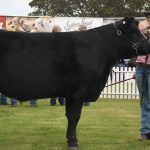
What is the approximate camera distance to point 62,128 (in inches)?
384

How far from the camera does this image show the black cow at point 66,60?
7070 millimetres

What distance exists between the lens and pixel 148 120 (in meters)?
8.49

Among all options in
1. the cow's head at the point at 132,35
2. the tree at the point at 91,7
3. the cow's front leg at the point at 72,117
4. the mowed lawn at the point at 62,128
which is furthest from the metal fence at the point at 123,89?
the tree at the point at 91,7

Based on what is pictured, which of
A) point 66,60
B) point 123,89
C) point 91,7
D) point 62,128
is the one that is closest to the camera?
point 66,60

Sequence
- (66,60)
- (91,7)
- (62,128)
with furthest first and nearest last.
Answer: (91,7) < (62,128) < (66,60)

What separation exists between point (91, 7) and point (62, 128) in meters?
61.9

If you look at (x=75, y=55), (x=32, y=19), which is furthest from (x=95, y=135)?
(x=32, y=19)

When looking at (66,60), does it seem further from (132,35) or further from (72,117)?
(132,35)

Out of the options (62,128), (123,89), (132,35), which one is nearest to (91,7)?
(123,89)

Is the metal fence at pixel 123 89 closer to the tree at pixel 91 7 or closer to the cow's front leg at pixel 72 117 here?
the cow's front leg at pixel 72 117

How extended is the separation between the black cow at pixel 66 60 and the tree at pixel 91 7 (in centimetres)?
5449

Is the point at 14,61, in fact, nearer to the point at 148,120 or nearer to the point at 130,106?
the point at 148,120

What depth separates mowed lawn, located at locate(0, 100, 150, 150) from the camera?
26.2 ft

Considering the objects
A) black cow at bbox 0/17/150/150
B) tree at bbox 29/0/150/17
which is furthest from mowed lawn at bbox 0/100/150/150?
tree at bbox 29/0/150/17
